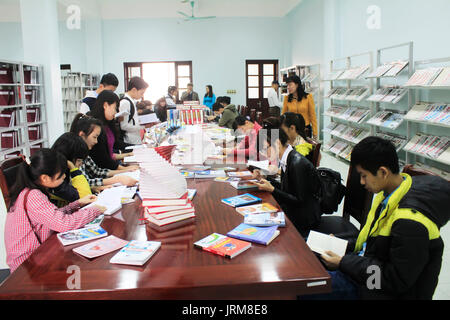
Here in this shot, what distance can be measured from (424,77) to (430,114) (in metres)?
0.45

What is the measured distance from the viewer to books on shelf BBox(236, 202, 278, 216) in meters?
1.91

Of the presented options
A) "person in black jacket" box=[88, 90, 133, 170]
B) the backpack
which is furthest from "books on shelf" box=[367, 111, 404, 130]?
"person in black jacket" box=[88, 90, 133, 170]

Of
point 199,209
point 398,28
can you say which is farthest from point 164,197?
point 398,28

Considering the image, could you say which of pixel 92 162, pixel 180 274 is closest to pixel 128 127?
pixel 92 162

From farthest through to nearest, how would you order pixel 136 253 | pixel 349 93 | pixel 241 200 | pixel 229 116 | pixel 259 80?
pixel 259 80 < pixel 349 93 < pixel 229 116 < pixel 241 200 < pixel 136 253

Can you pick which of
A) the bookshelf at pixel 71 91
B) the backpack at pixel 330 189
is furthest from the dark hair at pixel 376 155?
the bookshelf at pixel 71 91

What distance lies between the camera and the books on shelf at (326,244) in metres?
1.67

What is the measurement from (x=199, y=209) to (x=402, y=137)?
4366 mm

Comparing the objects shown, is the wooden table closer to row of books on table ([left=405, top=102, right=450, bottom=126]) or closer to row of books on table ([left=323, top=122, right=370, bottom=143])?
row of books on table ([left=405, top=102, right=450, bottom=126])

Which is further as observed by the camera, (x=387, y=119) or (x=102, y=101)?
(x=387, y=119)

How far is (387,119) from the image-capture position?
18.2 feet

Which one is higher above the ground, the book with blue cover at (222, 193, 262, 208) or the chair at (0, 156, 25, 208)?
the chair at (0, 156, 25, 208)

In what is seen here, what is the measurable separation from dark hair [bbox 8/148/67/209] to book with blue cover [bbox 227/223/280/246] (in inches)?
33.8

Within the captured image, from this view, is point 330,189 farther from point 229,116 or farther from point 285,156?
point 229,116
